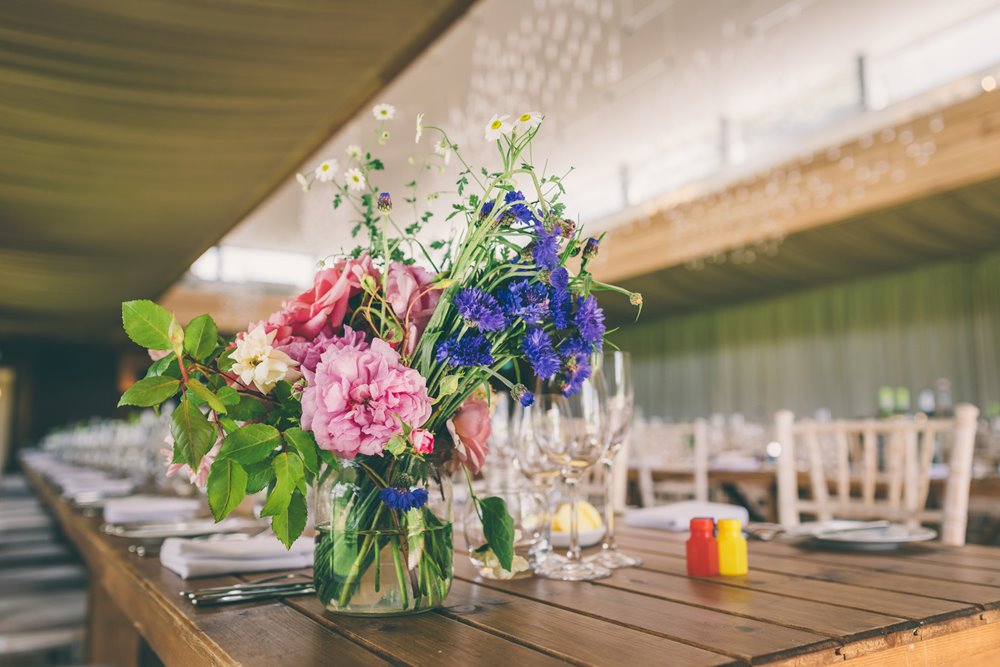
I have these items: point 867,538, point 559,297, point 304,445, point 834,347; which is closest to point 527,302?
point 559,297

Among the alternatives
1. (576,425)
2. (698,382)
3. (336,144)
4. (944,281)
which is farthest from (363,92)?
(698,382)

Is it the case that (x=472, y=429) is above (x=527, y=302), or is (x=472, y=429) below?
below

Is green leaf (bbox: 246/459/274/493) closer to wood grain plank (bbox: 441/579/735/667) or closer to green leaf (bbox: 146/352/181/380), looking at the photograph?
green leaf (bbox: 146/352/181/380)

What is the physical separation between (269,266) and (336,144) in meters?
5.77

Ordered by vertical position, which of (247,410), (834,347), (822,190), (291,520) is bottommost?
(291,520)

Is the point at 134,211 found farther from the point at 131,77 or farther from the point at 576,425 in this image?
the point at 576,425

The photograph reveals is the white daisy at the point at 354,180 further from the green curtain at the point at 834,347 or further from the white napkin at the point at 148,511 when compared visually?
the green curtain at the point at 834,347

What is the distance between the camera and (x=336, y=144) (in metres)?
8.80

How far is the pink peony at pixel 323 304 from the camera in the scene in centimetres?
85

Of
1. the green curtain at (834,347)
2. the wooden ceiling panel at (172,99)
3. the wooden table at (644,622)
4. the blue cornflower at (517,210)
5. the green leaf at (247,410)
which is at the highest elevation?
the wooden ceiling panel at (172,99)

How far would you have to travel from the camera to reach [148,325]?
0.78 m

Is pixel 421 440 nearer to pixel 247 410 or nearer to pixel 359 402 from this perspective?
pixel 359 402

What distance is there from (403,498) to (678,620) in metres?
0.30

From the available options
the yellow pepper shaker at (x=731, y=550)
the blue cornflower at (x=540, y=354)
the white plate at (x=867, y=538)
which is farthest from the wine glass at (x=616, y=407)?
the white plate at (x=867, y=538)
